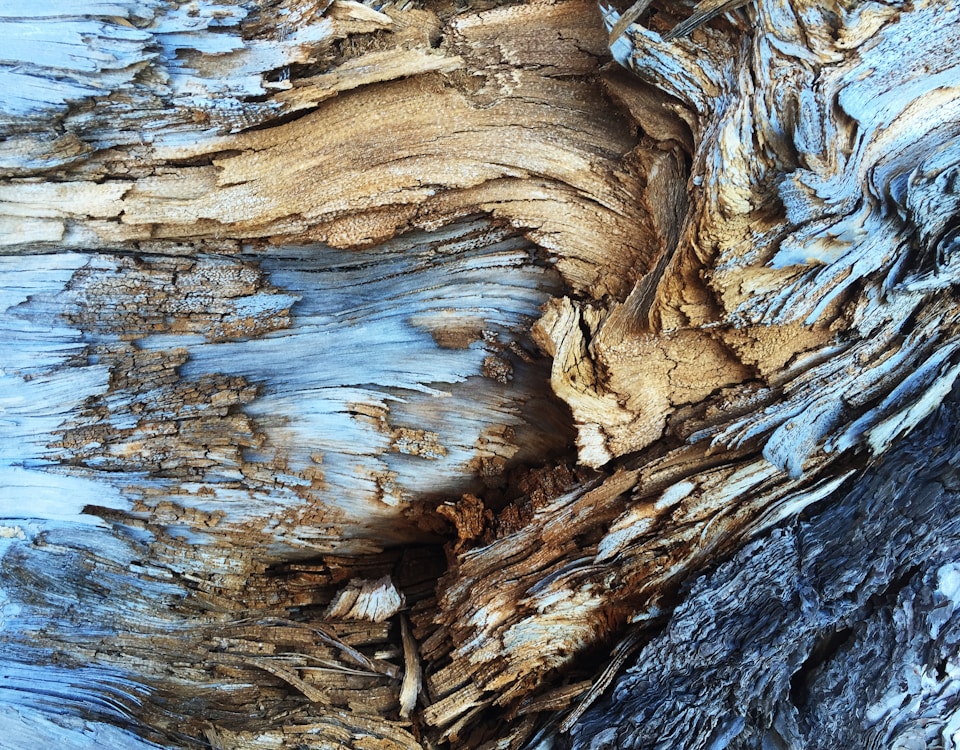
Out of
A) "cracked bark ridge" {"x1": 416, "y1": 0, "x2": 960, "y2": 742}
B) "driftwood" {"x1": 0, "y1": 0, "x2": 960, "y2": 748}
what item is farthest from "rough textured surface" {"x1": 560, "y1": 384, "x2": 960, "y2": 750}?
"cracked bark ridge" {"x1": 416, "y1": 0, "x2": 960, "y2": 742}

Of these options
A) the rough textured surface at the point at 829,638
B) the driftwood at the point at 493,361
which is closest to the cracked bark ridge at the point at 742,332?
the driftwood at the point at 493,361

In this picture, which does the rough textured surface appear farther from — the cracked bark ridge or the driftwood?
the cracked bark ridge

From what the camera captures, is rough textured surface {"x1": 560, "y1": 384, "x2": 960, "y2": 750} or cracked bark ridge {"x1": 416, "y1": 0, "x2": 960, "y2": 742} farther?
rough textured surface {"x1": 560, "y1": 384, "x2": 960, "y2": 750}

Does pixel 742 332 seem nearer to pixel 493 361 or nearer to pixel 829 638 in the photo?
pixel 493 361

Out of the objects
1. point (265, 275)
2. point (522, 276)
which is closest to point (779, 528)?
point (522, 276)

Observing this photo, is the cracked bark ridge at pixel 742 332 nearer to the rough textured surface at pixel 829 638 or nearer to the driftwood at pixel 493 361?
the driftwood at pixel 493 361

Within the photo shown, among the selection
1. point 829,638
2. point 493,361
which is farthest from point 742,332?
point 829,638

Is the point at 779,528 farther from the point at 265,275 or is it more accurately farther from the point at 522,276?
the point at 265,275

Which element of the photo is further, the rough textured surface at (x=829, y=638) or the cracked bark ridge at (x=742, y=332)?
the rough textured surface at (x=829, y=638)
